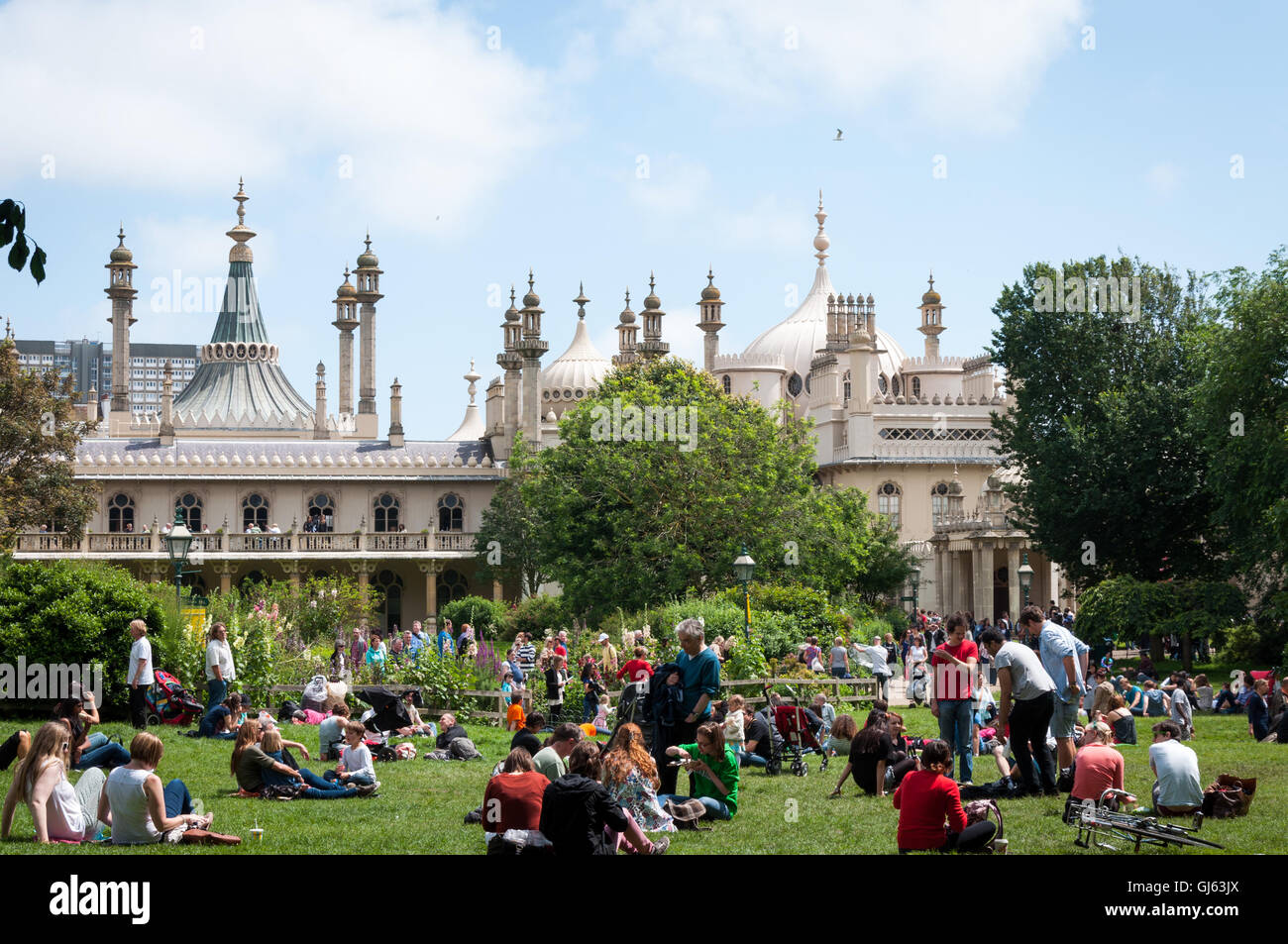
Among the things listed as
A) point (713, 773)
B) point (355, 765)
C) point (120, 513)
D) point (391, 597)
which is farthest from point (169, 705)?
point (120, 513)

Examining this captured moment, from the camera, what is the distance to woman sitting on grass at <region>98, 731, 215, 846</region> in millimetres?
11547

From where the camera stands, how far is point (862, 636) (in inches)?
1282

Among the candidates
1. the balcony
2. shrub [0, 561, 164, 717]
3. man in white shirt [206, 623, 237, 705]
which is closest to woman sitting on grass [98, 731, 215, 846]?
man in white shirt [206, 623, 237, 705]

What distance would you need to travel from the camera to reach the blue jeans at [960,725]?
14633 millimetres

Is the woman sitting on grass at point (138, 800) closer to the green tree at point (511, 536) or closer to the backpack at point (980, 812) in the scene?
the backpack at point (980, 812)

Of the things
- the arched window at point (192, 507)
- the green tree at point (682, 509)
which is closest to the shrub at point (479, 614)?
the green tree at point (682, 509)

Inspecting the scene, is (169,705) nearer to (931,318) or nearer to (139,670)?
(139,670)

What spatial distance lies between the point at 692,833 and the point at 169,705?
10357mm

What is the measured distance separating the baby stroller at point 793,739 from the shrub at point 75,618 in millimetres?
8803

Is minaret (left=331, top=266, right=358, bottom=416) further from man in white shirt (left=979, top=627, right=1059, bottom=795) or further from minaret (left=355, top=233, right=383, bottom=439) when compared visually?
man in white shirt (left=979, top=627, right=1059, bottom=795)

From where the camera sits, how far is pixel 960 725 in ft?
48.2

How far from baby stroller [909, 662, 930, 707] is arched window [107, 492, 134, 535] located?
37844 mm

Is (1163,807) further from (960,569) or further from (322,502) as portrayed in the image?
(322,502)

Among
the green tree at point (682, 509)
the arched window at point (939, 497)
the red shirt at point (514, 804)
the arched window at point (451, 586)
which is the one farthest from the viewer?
the arched window at point (451, 586)
